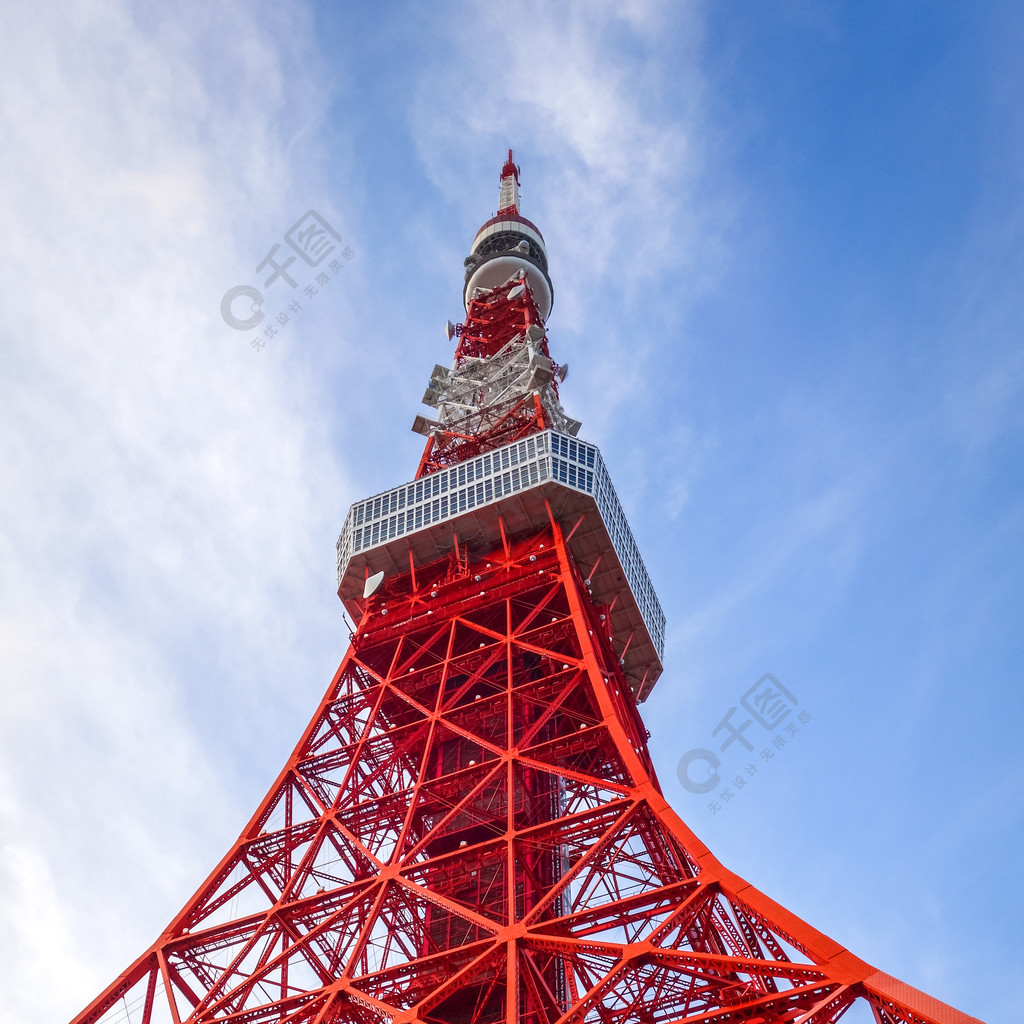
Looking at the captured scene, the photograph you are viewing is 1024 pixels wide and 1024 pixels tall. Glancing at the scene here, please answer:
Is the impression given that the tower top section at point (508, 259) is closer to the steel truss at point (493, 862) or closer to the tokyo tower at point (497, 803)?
the tokyo tower at point (497, 803)

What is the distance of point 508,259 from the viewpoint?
6044cm

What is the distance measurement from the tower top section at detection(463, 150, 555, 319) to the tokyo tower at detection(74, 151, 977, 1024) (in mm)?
10800

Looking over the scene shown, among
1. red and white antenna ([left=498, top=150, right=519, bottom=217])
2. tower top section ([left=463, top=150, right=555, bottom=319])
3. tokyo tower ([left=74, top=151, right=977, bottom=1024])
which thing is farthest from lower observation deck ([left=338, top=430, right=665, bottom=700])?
red and white antenna ([left=498, top=150, right=519, bottom=217])

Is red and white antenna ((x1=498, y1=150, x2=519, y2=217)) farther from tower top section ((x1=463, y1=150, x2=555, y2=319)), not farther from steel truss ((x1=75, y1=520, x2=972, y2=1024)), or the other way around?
steel truss ((x1=75, y1=520, x2=972, y2=1024))

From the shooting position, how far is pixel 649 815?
1049 inches

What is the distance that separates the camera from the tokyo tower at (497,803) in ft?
75.2

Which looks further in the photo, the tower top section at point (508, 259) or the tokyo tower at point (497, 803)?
the tower top section at point (508, 259)

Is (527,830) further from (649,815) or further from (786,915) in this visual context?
(786,915)

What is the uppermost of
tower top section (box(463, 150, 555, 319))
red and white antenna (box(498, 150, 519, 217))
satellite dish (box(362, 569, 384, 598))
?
red and white antenna (box(498, 150, 519, 217))

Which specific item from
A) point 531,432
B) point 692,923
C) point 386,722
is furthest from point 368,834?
point 531,432

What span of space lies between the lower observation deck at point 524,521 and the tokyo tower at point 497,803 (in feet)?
0.26

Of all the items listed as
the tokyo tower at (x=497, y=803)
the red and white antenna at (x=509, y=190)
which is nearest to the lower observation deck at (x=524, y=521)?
the tokyo tower at (x=497, y=803)

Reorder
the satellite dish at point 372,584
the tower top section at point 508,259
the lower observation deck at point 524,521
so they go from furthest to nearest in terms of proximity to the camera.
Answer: the tower top section at point 508,259
the satellite dish at point 372,584
the lower observation deck at point 524,521

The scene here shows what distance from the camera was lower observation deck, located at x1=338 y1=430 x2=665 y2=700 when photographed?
129ft
